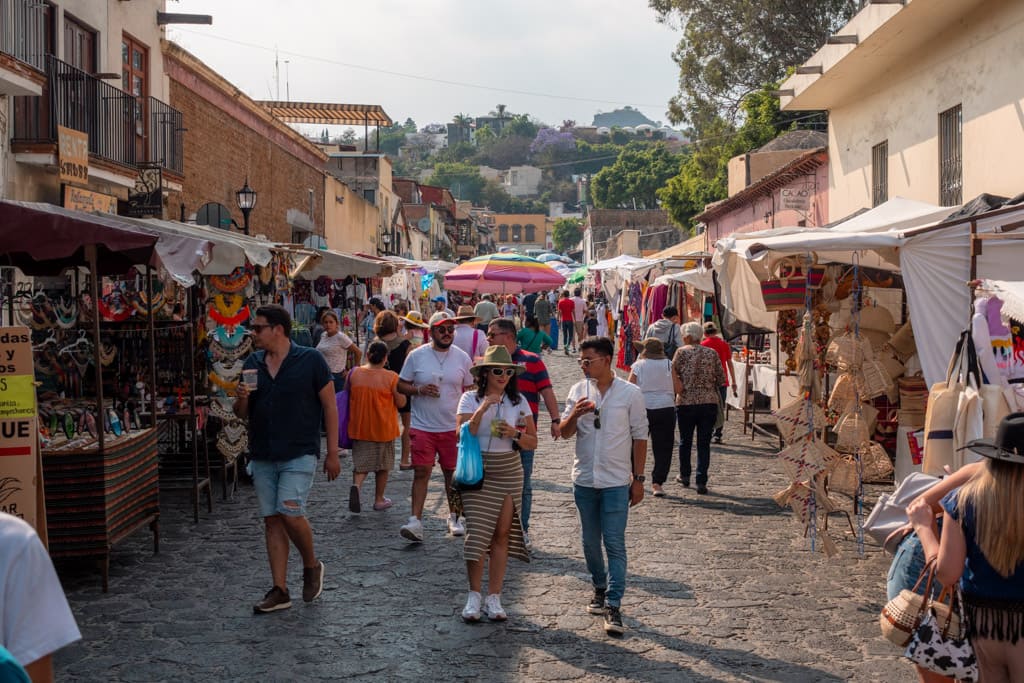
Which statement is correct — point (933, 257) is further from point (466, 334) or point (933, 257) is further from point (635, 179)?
point (635, 179)

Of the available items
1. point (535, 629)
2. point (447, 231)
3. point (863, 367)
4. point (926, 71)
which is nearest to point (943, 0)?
point (926, 71)

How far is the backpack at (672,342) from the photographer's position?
14383 millimetres

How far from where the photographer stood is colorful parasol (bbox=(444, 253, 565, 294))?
16.0 metres

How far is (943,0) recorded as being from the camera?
12.4 m

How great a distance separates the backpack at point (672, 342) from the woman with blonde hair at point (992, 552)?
1042 cm

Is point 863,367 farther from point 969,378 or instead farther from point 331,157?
point 331,157

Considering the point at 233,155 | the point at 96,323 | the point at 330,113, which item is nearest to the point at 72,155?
the point at 233,155

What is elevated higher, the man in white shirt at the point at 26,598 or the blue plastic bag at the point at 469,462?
the man in white shirt at the point at 26,598

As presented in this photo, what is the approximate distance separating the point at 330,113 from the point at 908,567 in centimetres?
3511

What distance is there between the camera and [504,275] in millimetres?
15953

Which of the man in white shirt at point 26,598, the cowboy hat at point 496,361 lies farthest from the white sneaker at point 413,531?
the man in white shirt at point 26,598

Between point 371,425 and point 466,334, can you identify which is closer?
point 371,425

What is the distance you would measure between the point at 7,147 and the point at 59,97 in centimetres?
113

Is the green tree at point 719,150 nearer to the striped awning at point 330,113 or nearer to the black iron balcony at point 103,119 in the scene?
the striped awning at point 330,113
